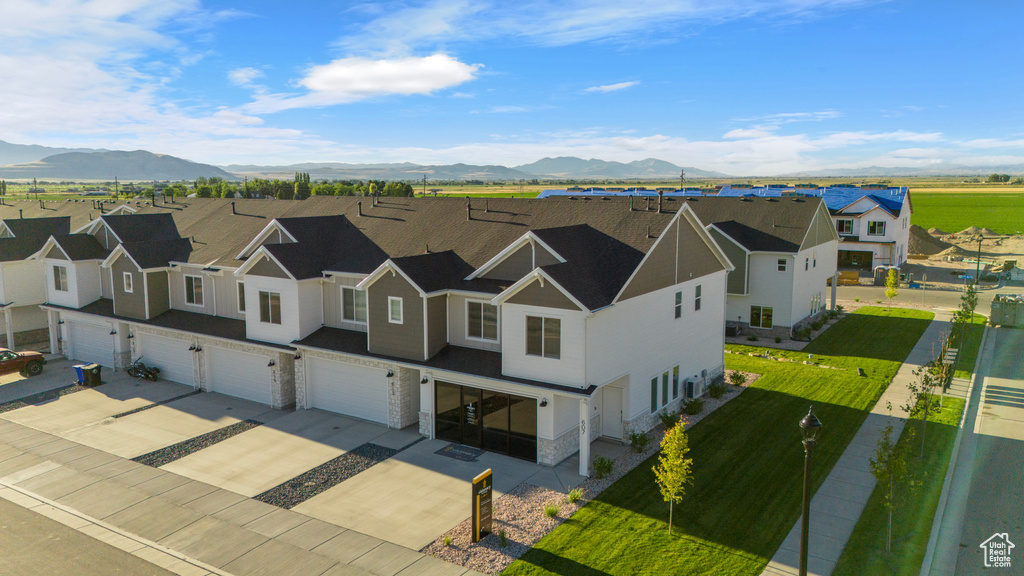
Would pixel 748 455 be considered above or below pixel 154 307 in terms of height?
below

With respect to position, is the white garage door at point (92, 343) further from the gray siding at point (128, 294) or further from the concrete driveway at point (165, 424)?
the concrete driveway at point (165, 424)

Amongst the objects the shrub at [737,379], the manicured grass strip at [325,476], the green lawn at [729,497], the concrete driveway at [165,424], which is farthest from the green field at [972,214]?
the concrete driveway at [165,424]

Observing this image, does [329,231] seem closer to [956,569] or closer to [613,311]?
[613,311]

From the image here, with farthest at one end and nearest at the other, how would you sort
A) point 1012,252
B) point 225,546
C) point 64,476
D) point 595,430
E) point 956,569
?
1. point 1012,252
2. point 595,430
3. point 64,476
4. point 225,546
5. point 956,569

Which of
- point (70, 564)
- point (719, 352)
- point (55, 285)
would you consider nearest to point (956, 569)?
point (719, 352)

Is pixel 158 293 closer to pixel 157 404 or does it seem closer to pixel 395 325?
pixel 157 404

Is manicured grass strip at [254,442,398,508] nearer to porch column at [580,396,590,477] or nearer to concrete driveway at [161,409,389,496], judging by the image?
concrete driveway at [161,409,389,496]
